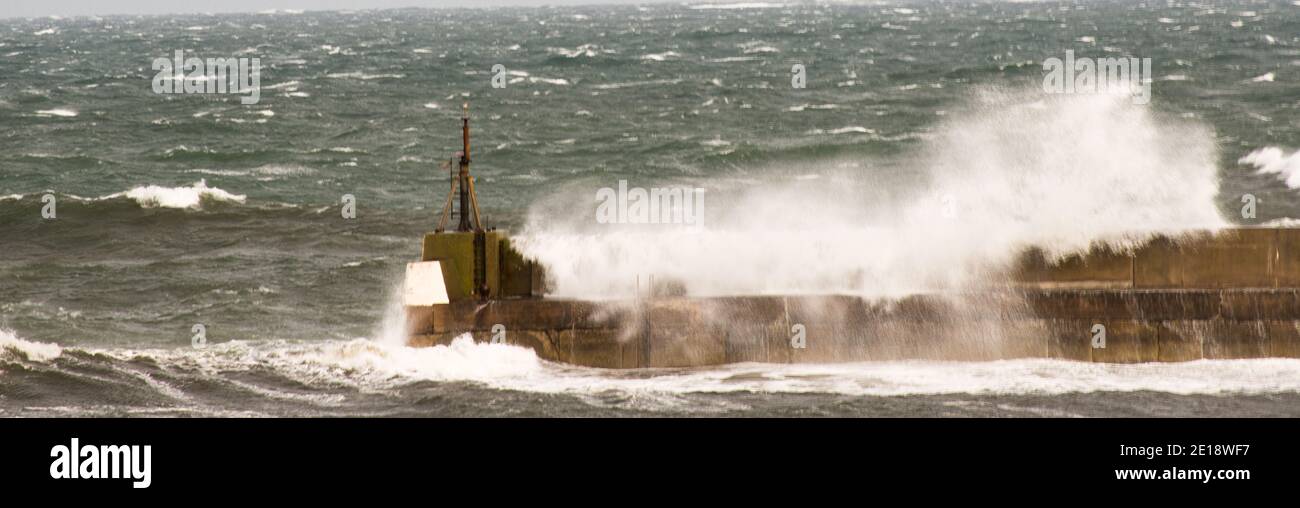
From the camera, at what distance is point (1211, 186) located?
23.1 metres

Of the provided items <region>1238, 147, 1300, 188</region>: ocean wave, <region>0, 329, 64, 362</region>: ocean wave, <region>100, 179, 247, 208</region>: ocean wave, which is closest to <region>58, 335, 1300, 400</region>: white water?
<region>0, 329, 64, 362</region>: ocean wave

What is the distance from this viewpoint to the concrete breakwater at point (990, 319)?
60.6ft

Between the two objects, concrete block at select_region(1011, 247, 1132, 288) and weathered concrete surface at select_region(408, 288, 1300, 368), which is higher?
concrete block at select_region(1011, 247, 1132, 288)

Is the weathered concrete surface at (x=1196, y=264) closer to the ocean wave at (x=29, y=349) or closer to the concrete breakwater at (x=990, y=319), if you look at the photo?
the concrete breakwater at (x=990, y=319)

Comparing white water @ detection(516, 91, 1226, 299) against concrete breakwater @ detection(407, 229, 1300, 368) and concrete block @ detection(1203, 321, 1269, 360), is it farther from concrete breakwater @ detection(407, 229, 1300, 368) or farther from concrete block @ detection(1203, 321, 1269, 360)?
concrete block @ detection(1203, 321, 1269, 360)

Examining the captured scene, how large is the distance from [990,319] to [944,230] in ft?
6.16

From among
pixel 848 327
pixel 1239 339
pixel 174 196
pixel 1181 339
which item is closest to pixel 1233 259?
pixel 1239 339

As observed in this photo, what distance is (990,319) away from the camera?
1877 centimetres

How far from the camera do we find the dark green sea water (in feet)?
58.4

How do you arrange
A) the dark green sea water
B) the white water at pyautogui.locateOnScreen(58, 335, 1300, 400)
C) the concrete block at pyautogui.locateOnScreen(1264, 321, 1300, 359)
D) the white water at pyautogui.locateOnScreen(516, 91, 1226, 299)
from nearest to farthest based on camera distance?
the white water at pyautogui.locateOnScreen(58, 335, 1300, 400) → the dark green sea water → the concrete block at pyautogui.locateOnScreen(1264, 321, 1300, 359) → the white water at pyautogui.locateOnScreen(516, 91, 1226, 299)

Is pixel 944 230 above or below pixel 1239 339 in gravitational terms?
above

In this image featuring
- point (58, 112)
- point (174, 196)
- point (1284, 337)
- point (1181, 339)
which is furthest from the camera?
point (58, 112)

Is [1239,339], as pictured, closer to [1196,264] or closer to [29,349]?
[1196,264]

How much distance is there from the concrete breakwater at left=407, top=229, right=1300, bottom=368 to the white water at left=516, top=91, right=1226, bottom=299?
0.37 metres
